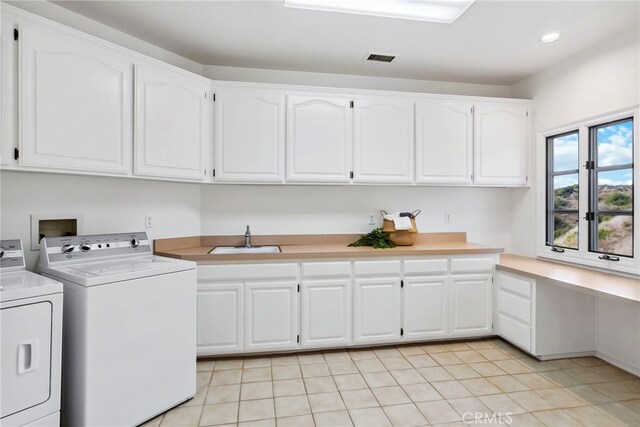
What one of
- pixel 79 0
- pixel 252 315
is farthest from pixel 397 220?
pixel 79 0

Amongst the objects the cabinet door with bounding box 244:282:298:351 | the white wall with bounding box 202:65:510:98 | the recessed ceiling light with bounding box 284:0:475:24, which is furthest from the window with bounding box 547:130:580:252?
the cabinet door with bounding box 244:282:298:351

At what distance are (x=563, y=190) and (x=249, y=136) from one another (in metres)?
2.83

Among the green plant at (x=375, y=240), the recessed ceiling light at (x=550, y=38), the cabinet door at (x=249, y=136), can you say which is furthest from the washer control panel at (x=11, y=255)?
the recessed ceiling light at (x=550, y=38)

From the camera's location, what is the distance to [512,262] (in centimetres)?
317

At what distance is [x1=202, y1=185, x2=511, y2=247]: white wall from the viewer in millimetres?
3244

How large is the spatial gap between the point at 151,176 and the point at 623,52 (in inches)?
139

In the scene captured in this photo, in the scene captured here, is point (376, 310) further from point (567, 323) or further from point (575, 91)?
point (575, 91)

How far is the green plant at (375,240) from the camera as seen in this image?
316 centimetres

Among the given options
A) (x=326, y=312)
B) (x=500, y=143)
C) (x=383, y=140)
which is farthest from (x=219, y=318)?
(x=500, y=143)

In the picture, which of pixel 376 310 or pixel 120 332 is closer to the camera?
pixel 120 332

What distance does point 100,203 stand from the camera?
8.15 ft

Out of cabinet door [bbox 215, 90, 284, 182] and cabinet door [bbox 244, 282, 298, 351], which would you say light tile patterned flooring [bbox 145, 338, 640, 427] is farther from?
cabinet door [bbox 215, 90, 284, 182]

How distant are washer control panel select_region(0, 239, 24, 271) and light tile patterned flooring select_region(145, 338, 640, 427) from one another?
1.20 meters

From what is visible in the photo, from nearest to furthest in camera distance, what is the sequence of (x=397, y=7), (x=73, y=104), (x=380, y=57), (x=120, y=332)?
(x=120, y=332)
(x=73, y=104)
(x=397, y=7)
(x=380, y=57)
